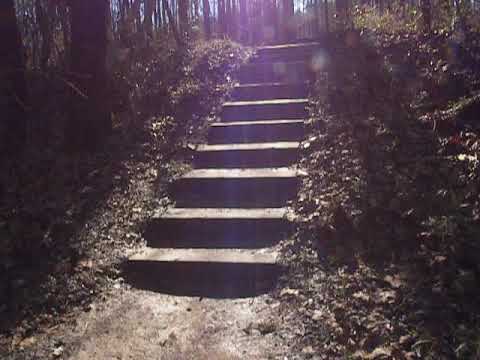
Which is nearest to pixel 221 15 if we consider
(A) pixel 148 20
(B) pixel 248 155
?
(A) pixel 148 20

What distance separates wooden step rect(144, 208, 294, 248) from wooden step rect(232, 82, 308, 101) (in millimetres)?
3145

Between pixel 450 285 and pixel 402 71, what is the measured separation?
4.09 meters

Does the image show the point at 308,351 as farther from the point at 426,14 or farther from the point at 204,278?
the point at 426,14

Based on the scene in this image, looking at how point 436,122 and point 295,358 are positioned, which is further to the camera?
point 436,122

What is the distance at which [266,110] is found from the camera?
6.62 metres

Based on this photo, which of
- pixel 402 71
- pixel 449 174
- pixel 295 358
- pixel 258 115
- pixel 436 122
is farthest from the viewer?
pixel 258 115

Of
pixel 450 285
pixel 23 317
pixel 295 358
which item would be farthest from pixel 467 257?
pixel 23 317

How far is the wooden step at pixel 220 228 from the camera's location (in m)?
4.18

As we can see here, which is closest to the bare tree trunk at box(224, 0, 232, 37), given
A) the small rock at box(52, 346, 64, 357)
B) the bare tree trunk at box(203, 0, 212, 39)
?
the bare tree trunk at box(203, 0, 212, 39)

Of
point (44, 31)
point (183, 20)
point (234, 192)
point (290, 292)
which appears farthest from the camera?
point (183, 20)

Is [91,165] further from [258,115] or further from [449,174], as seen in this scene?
[449,174]

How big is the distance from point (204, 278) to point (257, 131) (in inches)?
113

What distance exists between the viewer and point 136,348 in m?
2.91

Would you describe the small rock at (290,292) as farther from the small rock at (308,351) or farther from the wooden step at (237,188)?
the wooden step at (237,188)
